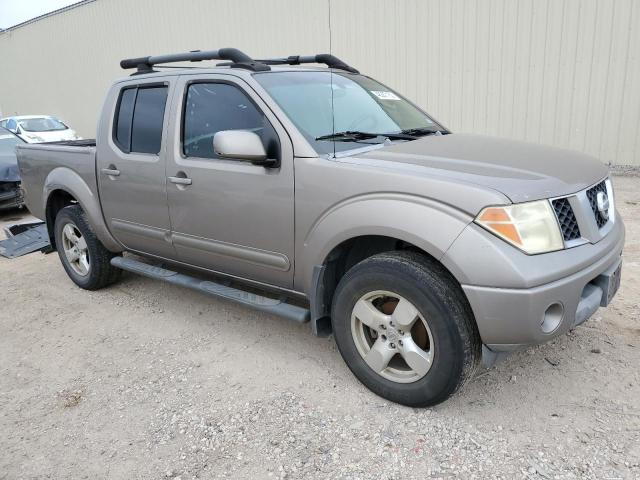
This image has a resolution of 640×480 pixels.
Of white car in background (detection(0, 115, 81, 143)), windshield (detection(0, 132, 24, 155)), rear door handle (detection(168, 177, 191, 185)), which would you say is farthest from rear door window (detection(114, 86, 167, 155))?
white car in background (detection(0, 115, 81, 143))

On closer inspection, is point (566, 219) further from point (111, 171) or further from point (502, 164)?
point (111, 171)

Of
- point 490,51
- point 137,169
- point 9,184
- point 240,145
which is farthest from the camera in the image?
point 490,51

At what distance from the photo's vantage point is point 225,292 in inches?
140

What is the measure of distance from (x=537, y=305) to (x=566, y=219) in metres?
0.48

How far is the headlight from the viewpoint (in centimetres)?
232

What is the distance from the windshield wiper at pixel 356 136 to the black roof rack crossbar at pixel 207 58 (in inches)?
27.5

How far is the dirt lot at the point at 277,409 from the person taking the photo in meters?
2.43

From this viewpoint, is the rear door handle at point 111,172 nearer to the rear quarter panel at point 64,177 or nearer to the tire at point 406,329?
the rear quarter panel at point 64,177

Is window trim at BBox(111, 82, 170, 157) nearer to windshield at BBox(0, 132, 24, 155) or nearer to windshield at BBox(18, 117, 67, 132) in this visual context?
windshield at BBox(0, 132, 24, 155)

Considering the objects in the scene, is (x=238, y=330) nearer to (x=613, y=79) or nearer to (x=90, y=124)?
(x=613, y=79)

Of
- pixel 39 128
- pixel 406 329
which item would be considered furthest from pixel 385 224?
pixel 39 128

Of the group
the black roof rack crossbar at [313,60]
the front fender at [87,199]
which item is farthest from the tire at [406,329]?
the front fender at [87,199]

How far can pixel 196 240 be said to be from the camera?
11.8 ft

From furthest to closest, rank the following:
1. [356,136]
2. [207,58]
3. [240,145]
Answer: [207,58]
[356,136]
[240,145]
